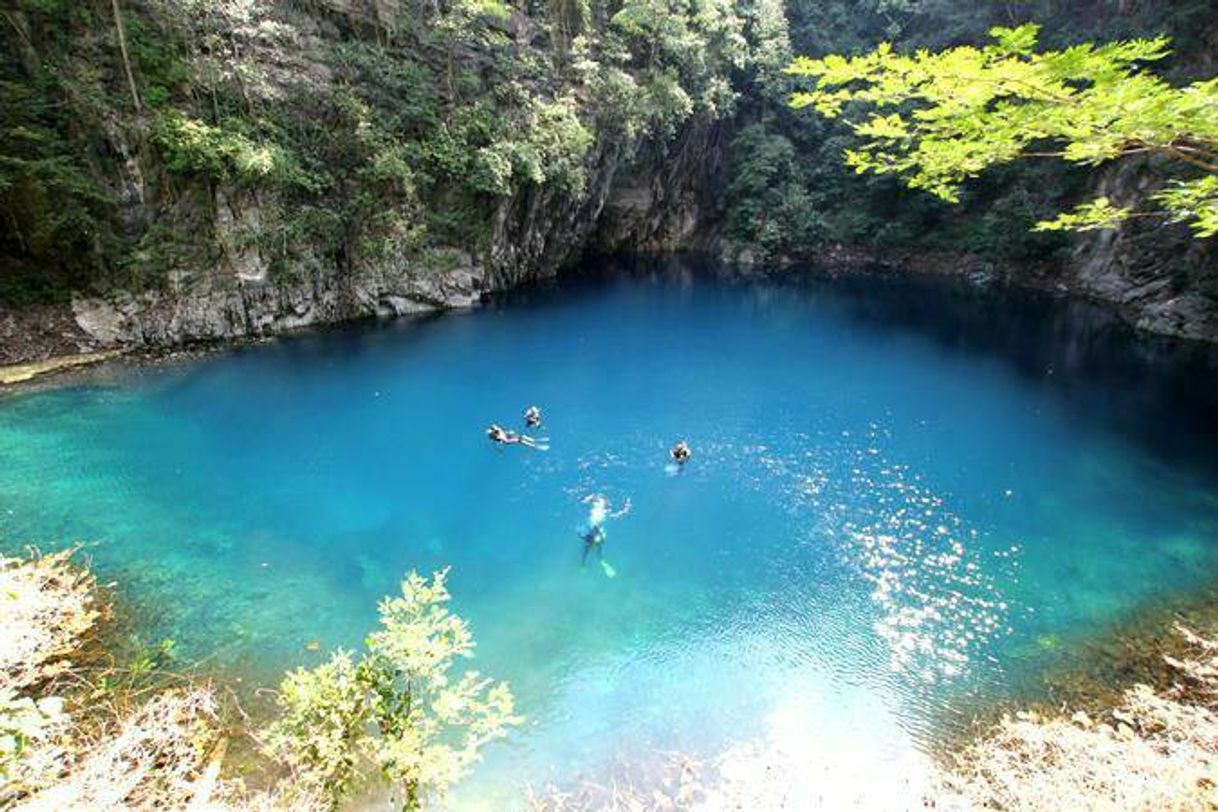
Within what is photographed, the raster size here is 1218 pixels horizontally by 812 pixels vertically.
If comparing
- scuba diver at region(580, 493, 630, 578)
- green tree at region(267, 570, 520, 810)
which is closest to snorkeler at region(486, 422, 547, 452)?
scuba diver at region(580, 493, 630, 578)

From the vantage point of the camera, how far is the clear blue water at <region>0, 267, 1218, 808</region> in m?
9.64

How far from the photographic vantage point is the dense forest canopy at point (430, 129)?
18.1m

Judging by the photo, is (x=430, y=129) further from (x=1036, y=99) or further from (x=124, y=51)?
(x=1036, y=99)

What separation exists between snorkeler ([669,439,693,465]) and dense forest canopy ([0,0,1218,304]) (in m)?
15.2

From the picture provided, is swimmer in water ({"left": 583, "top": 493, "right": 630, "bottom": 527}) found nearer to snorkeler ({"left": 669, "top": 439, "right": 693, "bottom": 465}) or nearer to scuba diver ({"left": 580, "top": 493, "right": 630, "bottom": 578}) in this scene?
scuba diver ({"left": 580, "top": 493, "right": 630, "bottom": 578})

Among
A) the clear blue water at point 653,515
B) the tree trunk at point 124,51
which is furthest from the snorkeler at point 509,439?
the tree trunk at point 124,51

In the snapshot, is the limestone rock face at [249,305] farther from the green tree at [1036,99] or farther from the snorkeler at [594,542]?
the green tree at [1036,99]

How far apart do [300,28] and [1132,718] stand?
28.7m

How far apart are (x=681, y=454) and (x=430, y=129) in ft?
57.8

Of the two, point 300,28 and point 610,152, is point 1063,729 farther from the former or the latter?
point 610,152

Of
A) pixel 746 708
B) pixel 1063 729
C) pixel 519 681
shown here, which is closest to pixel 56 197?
pixel 519 681

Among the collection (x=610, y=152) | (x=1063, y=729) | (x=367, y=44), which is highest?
(x=367, y=44)

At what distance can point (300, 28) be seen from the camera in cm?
2258

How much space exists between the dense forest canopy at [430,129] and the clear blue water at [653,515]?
439 centimetres
